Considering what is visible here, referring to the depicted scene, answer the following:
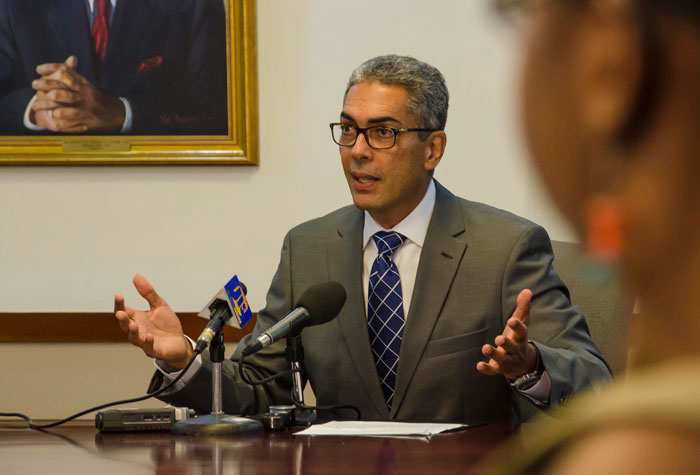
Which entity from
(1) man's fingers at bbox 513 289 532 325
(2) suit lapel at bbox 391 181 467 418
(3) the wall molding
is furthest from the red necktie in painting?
(1) man's fingers at bbox 513 289 532 325

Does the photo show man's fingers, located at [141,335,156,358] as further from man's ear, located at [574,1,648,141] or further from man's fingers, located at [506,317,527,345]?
man's ear, located at [574,1,648,141]

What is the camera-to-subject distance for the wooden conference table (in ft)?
5.76

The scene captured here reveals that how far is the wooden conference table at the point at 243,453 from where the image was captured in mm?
1757

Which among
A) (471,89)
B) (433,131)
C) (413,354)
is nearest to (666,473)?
(413,354)

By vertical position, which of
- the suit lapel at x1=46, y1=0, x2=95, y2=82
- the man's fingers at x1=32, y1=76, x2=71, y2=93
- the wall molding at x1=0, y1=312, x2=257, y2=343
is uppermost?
the suit lapel at x1=46, y1=0, x2=95, y2=82

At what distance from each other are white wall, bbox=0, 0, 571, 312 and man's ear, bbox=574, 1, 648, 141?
11.3 feet

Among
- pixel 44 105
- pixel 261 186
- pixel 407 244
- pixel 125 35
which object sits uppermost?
pixel 125 35

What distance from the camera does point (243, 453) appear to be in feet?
6.32

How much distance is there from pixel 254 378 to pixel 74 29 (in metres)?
1.87

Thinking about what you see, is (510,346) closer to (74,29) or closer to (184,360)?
(184,360)

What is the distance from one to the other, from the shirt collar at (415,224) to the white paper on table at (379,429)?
0.74 metres

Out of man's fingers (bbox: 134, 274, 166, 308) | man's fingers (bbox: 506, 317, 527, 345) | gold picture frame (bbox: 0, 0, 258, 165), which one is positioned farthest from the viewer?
gold picture frame (bbox: 0, 0, 258, 165)

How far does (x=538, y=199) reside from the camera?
347 millimetres

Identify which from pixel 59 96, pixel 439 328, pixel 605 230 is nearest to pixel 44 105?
pixel 59 96
